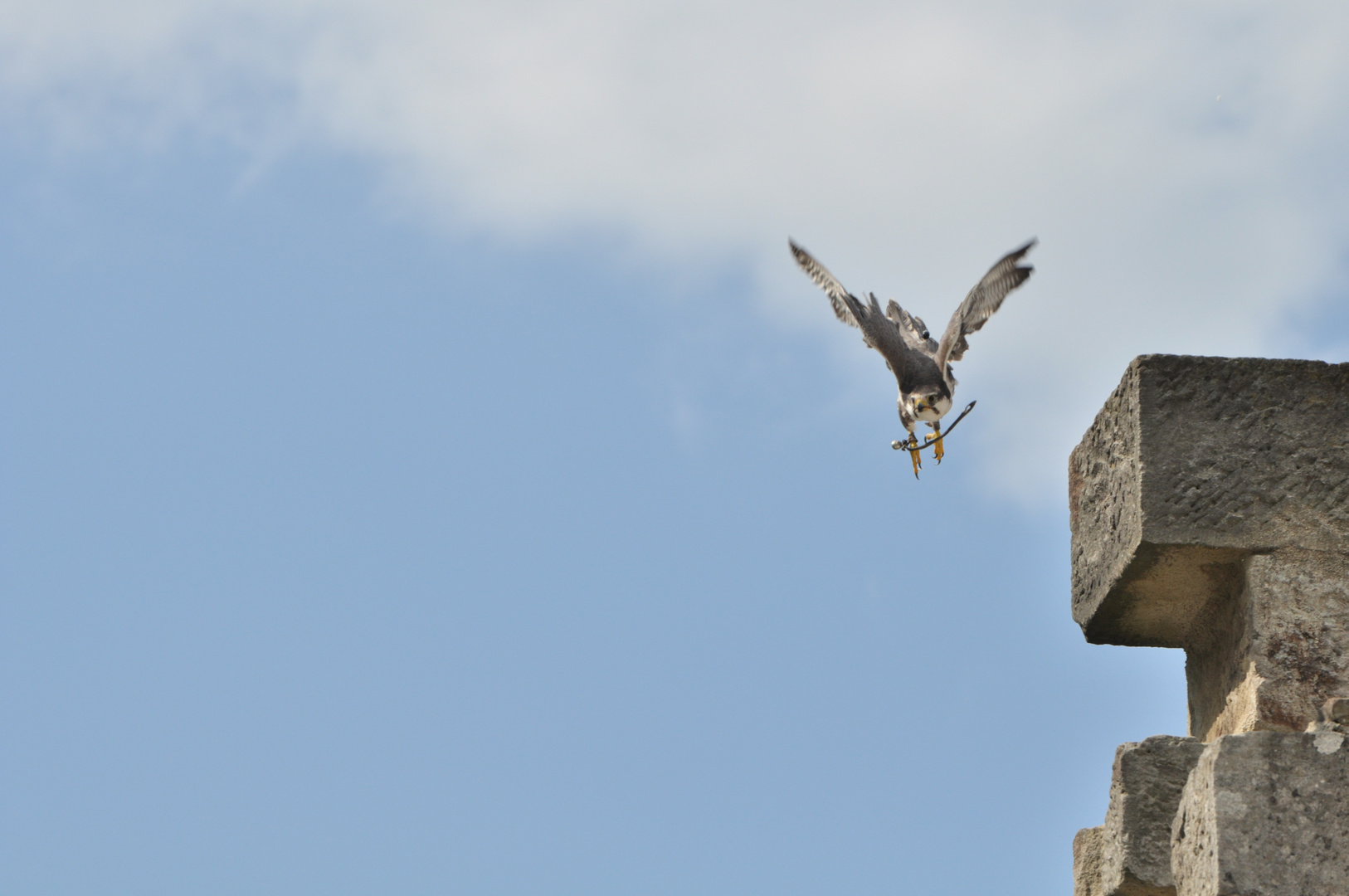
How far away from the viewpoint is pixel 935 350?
22.0 feet

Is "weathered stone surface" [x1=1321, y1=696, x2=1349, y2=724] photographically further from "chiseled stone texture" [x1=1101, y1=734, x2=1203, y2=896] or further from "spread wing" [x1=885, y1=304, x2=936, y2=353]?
"spread wing" [x1=885, y1=304, x2=936, y2=353]

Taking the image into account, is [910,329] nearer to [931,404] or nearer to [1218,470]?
[931,404]

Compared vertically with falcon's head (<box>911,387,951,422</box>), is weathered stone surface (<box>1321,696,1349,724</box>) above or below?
below

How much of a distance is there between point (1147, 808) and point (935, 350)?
3.34 meters

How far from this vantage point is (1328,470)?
3557mm

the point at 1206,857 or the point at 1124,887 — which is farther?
the point at 1124,887

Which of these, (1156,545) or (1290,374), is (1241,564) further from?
(1290,374)

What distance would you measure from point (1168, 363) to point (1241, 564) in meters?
0.48

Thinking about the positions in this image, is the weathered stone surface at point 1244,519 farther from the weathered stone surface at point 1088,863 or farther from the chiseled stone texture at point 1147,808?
the weathered stone surface at point 1088,863

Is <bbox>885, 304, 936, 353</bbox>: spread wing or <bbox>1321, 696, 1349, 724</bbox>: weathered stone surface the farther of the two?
<bbox>885, 304, 936, 353</bbox>: spread wing

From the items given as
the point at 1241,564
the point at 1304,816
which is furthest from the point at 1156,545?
the point at 1304,816

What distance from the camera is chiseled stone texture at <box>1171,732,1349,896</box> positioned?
3.10 meters

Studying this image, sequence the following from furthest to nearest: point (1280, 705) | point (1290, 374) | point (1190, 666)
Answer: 1. point (1190, 666)
2. point (1290, 374)
3. point (1280, 705)

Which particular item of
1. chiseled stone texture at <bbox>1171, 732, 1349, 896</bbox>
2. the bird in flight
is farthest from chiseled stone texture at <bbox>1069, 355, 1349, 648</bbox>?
the bird in flight
